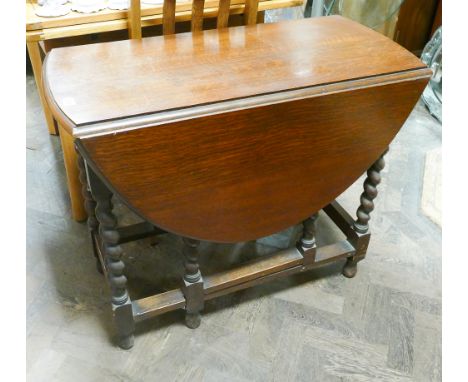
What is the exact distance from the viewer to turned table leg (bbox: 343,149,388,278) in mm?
1437

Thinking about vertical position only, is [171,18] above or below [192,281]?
above

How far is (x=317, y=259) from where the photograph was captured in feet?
5.09

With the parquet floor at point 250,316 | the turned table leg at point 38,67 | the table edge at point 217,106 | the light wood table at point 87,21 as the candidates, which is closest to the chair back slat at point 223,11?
the light wood table at point 87,21

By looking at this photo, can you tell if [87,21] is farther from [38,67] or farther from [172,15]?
[38,67]

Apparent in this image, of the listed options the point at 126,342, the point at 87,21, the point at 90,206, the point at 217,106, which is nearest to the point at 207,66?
the point at 217,106

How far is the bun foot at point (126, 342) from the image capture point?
1.40 metres

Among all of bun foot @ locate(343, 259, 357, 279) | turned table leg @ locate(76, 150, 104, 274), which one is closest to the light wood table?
turned table leg @ locate(76, 150, 104, 274)

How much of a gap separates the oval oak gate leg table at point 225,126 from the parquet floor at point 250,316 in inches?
4.2

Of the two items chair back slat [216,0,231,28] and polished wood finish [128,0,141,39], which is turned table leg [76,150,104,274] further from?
chair back slat [216,0,231,28]

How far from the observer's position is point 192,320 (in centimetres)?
147

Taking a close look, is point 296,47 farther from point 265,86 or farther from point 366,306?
point 366,306

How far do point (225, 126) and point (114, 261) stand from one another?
48 centimetres

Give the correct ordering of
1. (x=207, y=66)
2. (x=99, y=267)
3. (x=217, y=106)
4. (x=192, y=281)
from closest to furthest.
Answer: (x=217, y=106), (x=207, y=66), (x=192, y=281), (x=99, y=267)

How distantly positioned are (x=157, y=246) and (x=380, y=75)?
39.0 inches
